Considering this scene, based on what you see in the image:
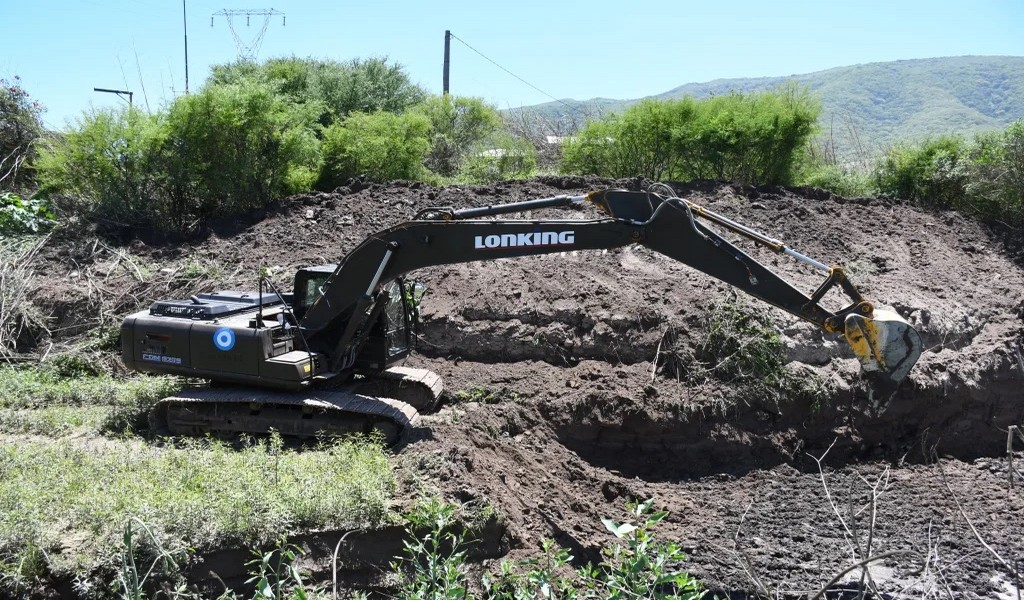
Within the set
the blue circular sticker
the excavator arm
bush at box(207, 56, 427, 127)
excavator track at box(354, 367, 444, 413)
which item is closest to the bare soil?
excavator track at box(354, 367, 444, 413)

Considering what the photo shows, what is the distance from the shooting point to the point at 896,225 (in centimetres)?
1343

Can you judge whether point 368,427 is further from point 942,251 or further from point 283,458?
point 942,251

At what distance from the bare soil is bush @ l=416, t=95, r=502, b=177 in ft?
17.3

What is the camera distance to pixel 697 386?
9.86 meters

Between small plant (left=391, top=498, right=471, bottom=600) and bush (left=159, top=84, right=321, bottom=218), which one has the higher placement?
bush (left=159, top=84, right=321, bottom=218)

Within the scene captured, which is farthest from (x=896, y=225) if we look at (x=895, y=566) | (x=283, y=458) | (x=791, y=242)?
(x=283, y=458)

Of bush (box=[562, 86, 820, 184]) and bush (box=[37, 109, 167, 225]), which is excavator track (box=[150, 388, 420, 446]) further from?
bush (box=[562, 86, 820, 184])

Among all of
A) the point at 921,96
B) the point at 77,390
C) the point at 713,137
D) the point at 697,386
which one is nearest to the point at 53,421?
the point at 77,390

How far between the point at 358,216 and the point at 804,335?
7042 mm

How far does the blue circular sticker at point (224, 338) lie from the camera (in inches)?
334

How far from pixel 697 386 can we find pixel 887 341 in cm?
326

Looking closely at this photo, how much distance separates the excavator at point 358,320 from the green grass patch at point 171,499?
3.77 ft

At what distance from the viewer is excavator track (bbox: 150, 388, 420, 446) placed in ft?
27.6

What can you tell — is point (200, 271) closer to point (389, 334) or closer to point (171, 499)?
point (389, 334)
